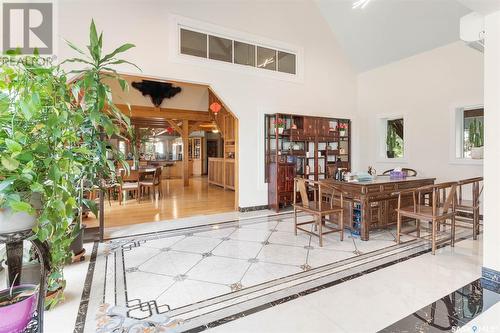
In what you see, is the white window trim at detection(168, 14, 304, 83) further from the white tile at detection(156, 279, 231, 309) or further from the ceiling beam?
the white tile at detection(156, 279, 231, 309)

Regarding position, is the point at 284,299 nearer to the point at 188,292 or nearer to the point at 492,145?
the point at 188,292

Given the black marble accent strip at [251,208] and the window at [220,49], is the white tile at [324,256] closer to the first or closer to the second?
the black marble accent strip at [251,208]

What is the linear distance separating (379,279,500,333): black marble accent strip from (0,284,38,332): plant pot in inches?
83.6

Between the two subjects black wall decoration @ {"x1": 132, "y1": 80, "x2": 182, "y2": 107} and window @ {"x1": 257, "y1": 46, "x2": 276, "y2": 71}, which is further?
black wall decoration @ {"x1": 132, "y1": 80, "x2": 182, "y2": 107}

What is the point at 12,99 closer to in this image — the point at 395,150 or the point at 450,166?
the point at 450,166

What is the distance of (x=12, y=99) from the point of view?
1294 millimetres

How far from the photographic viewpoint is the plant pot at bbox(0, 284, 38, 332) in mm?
1278

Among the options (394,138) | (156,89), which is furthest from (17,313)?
(156,89)

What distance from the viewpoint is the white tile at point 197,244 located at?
3422 millimetres

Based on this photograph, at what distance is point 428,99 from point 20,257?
6996 millimetres

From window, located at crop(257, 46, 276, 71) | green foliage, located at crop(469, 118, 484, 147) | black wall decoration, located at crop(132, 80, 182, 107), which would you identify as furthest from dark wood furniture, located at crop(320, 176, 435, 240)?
black wall decoration, located at crop(132, 80, 182, 107)

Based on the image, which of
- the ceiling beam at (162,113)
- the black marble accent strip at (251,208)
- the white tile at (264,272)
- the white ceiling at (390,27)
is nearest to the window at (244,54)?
the white ceiling at (390,27)

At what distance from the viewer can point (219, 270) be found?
2.82 m

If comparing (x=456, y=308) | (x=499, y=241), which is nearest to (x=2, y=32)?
(x=456, y=308)
